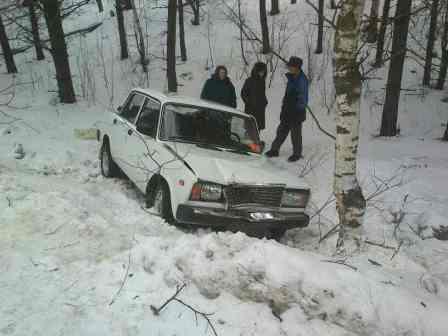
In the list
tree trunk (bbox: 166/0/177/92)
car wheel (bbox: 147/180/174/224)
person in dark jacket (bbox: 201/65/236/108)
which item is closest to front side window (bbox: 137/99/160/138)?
car wheel (bbox: 147/180/174/224)

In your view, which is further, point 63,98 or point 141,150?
point 63,98

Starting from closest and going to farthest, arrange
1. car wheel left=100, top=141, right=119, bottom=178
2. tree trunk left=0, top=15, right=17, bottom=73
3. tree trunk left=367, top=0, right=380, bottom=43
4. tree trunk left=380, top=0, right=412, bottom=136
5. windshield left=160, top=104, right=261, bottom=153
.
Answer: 1. tree trunk left=367, top=0, right=380, bottom=43
2. windshield left=160, top=104, right=261, bottom=153
3. car wheel left=100, top=141, right=119, bottom=178
4. tree trunk left=380, top=0, right=412, bottom=136
5. tree trunk left=0, top=15, right=17, bottom=73

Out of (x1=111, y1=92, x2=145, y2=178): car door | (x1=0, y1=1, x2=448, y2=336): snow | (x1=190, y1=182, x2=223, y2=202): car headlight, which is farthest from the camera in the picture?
(x1=111, y1=92, x2=145, y2=178): car door

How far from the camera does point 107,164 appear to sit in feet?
22.3

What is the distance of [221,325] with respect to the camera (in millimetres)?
2803

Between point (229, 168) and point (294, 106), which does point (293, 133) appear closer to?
point (294, 106)

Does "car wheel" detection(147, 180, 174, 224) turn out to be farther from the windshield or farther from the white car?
the windshield

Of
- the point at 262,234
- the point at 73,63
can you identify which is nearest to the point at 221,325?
the point at 262,234

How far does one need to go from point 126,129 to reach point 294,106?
3.25m

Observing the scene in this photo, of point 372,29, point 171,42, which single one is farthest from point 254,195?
point 171,42

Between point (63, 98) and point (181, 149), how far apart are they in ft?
28.2

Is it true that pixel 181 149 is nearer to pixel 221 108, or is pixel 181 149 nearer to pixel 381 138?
pixel 221 108

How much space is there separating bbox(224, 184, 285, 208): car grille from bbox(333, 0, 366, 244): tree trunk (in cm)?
69

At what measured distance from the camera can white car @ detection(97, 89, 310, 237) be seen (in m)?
4.45
